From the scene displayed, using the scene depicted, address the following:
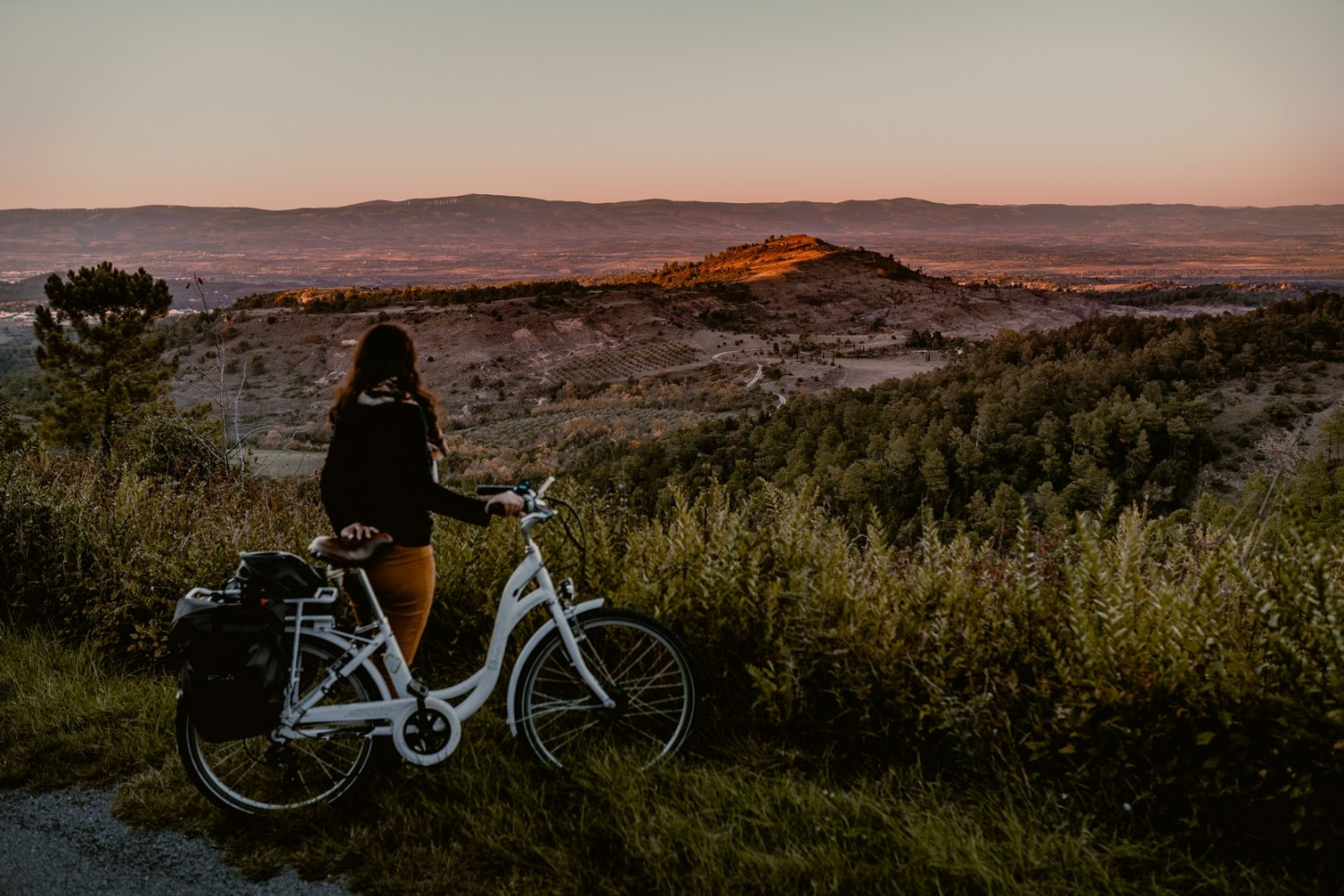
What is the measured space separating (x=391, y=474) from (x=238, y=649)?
866mm

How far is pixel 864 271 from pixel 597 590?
16056 centimetres

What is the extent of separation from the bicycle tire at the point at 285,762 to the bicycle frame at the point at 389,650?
2.6 inches

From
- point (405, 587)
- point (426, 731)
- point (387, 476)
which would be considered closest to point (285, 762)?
point (426, 731)

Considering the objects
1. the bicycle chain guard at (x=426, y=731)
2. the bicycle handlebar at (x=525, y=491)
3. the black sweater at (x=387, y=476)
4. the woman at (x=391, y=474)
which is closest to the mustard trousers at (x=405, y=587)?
the woman at (x=391, y=474)

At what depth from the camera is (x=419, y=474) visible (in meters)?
3.25

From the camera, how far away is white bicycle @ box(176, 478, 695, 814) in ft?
11.0

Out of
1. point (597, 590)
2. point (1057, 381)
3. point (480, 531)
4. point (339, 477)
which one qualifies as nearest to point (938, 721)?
point (597, 590)

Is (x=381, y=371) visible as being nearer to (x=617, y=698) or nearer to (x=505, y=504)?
(x=505, y=504)

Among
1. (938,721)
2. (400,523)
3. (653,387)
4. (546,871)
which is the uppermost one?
(400,523)

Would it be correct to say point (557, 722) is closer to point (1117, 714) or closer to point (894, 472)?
point (1117, 714)

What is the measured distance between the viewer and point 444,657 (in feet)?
15.4

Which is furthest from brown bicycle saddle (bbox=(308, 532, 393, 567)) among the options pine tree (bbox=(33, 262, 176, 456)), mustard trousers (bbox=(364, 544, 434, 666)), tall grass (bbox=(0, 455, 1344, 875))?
pine tree (bbox=(33, 262, 176, 456))

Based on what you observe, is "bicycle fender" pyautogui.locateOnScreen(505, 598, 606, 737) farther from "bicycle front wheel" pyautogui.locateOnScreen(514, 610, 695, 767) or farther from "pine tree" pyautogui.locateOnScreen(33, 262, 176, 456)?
"pine tree" pyautogui.locateOnScreen(33, 262, 176, 456)

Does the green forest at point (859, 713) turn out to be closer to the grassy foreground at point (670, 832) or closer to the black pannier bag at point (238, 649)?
the grassy foreground at point (670, 832)
